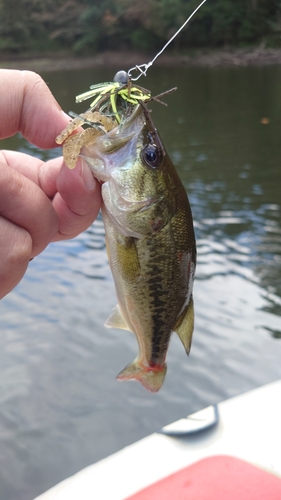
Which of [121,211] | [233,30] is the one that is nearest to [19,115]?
[121,211]

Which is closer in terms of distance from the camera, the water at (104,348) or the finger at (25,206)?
the finger at (25,206)

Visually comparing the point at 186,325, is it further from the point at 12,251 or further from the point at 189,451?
the point at 189,451

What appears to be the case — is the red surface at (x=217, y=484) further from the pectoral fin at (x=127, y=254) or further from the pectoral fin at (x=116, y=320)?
the pectoral fin at (x=127, y=254)

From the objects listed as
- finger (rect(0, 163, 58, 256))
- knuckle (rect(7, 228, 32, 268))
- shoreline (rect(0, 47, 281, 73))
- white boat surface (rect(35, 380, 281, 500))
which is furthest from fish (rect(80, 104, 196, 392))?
shoreline (rect(0, 47, 281, 73))

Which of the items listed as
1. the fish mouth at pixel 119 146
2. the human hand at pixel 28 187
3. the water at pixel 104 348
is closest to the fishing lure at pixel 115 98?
the fish mouth at pixel 119 146

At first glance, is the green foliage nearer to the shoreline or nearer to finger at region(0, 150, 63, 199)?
the shoreline

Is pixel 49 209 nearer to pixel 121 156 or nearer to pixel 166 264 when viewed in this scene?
pixel 121 156

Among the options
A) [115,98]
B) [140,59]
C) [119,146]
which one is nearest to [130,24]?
[140,59]
